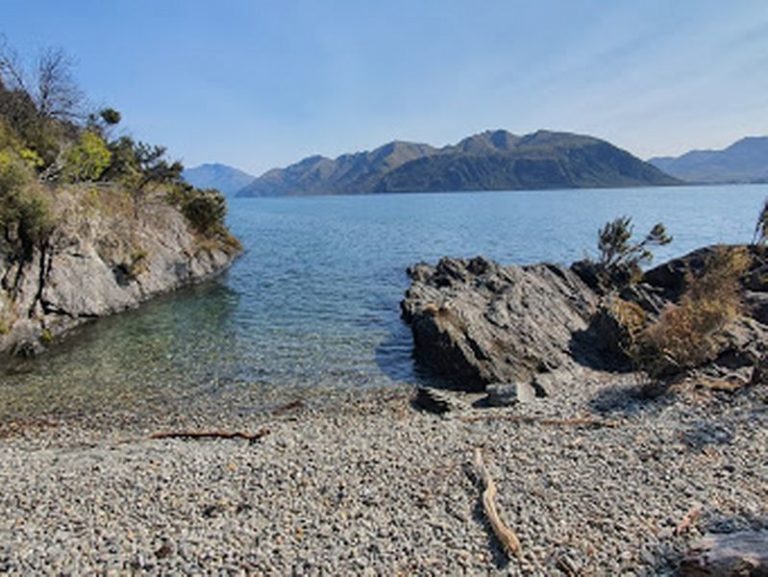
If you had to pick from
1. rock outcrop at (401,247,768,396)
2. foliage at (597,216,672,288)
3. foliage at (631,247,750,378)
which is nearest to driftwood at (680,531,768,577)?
foliage at (631,247,750,378)

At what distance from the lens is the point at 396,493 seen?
10234 millimetres

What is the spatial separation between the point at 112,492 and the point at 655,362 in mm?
16977

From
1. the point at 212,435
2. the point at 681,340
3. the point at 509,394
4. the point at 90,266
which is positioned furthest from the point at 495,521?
the point at 90,266

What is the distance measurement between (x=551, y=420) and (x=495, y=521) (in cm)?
610

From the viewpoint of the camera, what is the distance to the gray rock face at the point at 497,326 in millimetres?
21188

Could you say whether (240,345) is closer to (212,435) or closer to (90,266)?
(212,435)

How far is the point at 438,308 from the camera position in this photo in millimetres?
25078

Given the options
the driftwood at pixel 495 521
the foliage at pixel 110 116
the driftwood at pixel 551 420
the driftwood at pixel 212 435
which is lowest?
the driftwood at pixel 212 435

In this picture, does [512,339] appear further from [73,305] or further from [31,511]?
[73,305]

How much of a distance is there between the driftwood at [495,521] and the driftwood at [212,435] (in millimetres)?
6861

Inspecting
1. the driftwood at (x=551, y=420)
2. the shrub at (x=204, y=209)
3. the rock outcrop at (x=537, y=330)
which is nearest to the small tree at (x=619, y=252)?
the rock outcrop at (x=537, y=330)

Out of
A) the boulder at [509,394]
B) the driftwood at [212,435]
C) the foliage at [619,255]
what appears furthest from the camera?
the foliage at [619,255]

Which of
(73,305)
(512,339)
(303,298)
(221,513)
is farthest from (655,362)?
(73,305)

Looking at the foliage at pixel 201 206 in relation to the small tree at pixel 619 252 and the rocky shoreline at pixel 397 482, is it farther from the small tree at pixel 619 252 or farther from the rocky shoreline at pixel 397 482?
the small tree at pixel 619 252
